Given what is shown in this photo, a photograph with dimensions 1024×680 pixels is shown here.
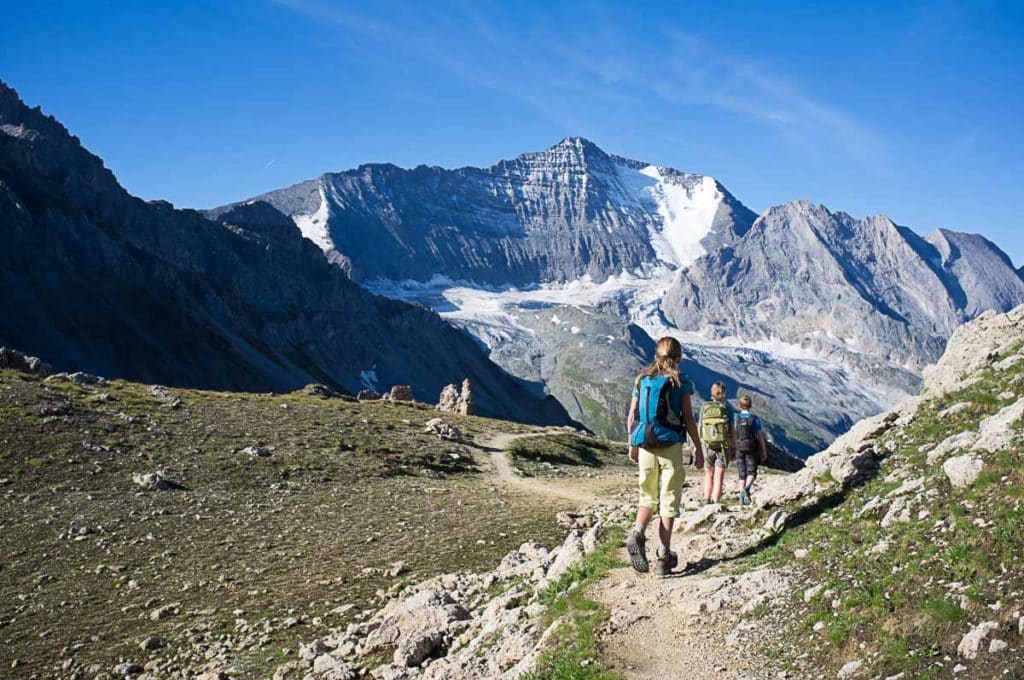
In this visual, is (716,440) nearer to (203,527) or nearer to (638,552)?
(638,552)

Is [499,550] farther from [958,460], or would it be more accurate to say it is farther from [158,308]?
[158,308]

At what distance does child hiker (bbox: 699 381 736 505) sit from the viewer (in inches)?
811

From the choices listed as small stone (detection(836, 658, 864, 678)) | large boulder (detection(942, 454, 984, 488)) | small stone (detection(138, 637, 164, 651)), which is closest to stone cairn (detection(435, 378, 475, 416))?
small stone (detection(138, 637, 164, 651))

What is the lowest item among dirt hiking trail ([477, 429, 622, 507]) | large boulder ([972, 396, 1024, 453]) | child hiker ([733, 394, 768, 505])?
dirt hiking trail ([477, 429, 622, 507])

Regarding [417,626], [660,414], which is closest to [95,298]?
[417,626]

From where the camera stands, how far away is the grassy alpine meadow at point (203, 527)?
1673 centimetres

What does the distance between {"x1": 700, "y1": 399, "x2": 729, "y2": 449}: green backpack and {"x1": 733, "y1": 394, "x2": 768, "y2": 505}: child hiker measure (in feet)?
1.23

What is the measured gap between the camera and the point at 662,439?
13.4 m

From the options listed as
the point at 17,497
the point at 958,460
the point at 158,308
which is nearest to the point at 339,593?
the point at 958,460

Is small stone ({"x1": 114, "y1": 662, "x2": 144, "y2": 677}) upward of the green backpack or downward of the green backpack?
downward

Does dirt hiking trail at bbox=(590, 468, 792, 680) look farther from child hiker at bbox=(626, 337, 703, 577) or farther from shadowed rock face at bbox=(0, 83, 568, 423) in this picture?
shadowed rock face at bbox=(0, 83, 568, 423)

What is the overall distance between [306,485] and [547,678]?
23.5 meters

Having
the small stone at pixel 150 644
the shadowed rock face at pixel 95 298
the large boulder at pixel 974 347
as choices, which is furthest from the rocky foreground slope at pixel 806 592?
the shadowed rock face at pixel 95 298

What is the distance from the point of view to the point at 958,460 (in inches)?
473
